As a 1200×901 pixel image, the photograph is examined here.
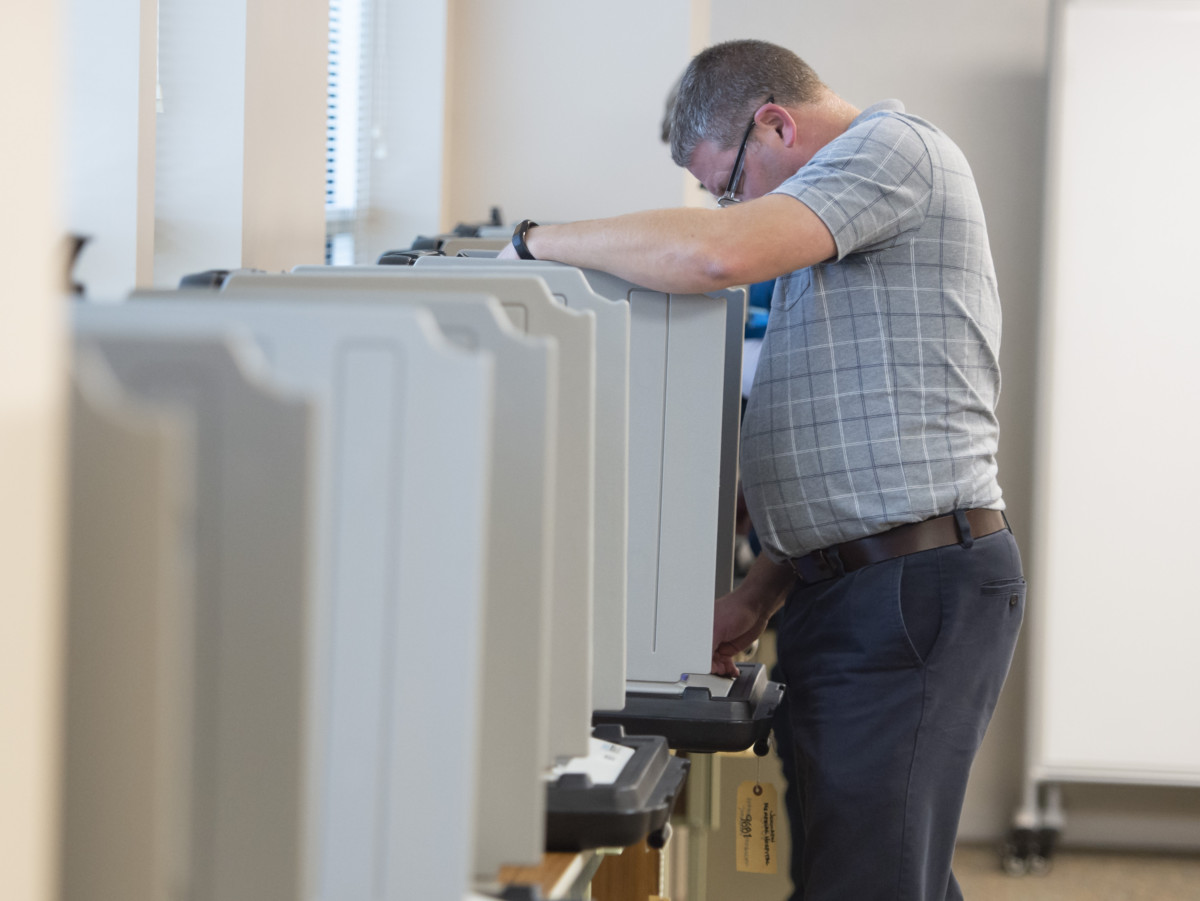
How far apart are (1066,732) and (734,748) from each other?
1.99m

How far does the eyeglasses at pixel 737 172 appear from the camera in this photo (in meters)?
1.55

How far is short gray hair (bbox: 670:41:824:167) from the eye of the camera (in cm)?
153

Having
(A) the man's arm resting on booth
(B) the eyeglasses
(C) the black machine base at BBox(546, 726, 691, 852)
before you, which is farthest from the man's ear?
(C) the black machine base at BBox(546, 726, 691, 852)

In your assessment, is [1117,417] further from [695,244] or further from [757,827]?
[695,244]

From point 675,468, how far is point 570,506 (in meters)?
0.35

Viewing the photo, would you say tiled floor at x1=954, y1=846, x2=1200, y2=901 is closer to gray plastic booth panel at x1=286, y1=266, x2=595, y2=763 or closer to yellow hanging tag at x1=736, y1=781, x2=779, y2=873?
yellow hanging tag at x1=736, y1=781, x2=779, y2=873

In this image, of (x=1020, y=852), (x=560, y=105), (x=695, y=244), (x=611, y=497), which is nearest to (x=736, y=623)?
(x=695, y=244)

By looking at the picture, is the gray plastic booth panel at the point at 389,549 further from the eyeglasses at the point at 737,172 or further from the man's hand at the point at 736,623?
the eyeglasses at the point at 737,172

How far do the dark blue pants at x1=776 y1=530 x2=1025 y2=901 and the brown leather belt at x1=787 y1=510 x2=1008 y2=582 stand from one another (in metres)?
0.01

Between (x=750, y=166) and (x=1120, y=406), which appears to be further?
(x=1120, y=406)

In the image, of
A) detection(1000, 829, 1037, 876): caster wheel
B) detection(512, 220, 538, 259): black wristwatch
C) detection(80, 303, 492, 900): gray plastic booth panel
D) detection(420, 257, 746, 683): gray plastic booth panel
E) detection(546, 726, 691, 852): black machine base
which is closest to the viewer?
detection(80, 303, 492, 900): gray plastic booth panel

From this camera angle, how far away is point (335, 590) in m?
0.55

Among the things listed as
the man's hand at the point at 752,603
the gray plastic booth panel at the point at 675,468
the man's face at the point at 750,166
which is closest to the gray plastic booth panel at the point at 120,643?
the gray plastic booth panel at the point at 675,468

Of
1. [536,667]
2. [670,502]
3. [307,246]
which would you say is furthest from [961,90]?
[536,667]
